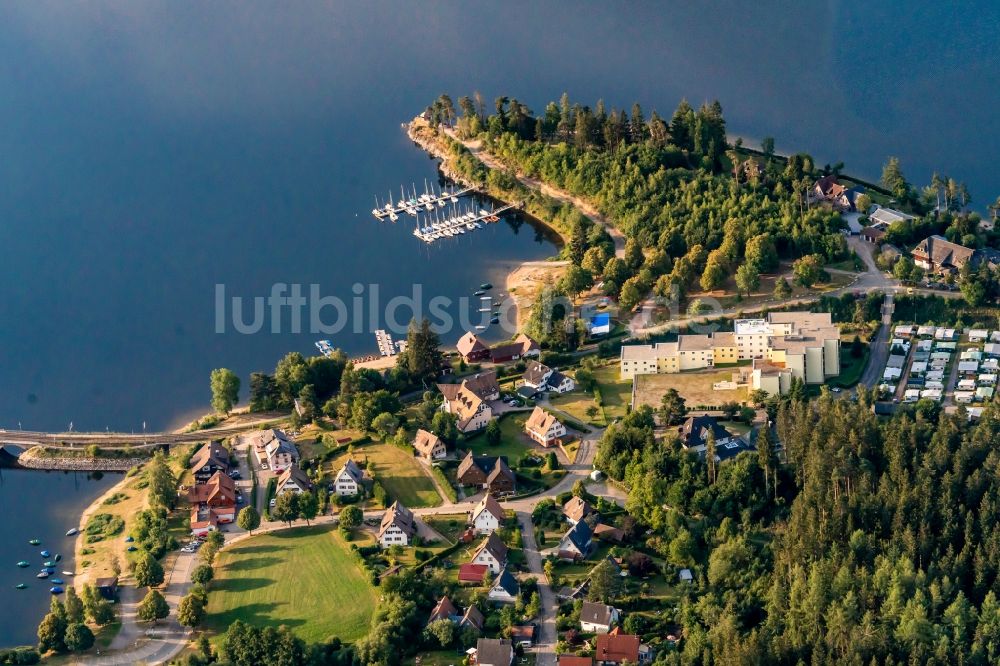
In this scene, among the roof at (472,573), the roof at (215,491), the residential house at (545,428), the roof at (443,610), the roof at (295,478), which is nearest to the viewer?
the roof at (443,610)

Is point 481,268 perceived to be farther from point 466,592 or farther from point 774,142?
point 466,592

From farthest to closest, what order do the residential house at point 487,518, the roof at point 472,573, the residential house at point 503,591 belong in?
the residential house at point 487,518
the roof at point 472,573
the residential house at point 503,591

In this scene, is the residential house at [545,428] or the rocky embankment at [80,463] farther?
the rocky embankment at [80,463]

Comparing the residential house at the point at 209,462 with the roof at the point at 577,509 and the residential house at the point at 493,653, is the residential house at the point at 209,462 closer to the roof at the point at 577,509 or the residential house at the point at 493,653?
the roof at the point at 577,509

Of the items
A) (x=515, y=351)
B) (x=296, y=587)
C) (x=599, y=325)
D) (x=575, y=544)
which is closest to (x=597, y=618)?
(x=575, y=544)

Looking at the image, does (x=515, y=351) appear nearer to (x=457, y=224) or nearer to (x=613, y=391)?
(x=613, y=391)

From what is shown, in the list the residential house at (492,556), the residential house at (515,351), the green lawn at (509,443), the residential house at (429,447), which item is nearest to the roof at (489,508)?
the residential house at (492,556)

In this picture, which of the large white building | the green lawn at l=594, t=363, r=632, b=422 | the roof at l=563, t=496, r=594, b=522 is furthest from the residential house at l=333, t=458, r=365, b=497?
the large white building
